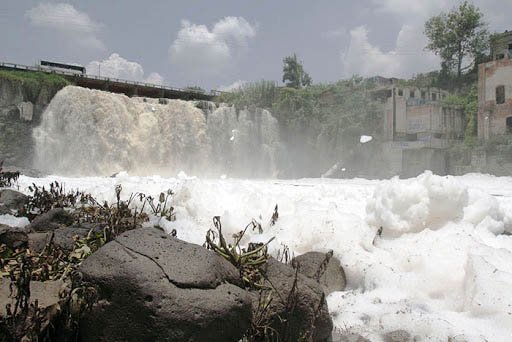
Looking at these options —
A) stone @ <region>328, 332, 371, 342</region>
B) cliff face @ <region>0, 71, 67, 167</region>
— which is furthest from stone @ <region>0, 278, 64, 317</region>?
cliff face @ <region>0, 71, 67, 167</region>

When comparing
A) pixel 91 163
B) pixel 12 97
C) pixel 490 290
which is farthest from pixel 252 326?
pixel 12 97

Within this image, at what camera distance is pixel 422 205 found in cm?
425

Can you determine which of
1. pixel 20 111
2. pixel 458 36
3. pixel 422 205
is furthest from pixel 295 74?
pixel 422 205

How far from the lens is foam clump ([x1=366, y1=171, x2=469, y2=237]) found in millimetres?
4250

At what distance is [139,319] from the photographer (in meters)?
A: 1.83

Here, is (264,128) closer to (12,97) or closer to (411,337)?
(12,97)

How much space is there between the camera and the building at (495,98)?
25.3m

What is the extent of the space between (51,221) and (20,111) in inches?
864

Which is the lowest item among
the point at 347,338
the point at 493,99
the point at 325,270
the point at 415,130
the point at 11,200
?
the point at 347,338

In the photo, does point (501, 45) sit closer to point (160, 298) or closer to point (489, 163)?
point (489, 163)

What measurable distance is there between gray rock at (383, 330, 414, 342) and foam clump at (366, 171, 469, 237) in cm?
187

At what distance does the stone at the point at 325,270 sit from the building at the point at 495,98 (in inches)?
1045

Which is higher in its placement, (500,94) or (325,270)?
(500,94)

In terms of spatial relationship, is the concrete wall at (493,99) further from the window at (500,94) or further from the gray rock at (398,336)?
the gray rock at (398,336)
